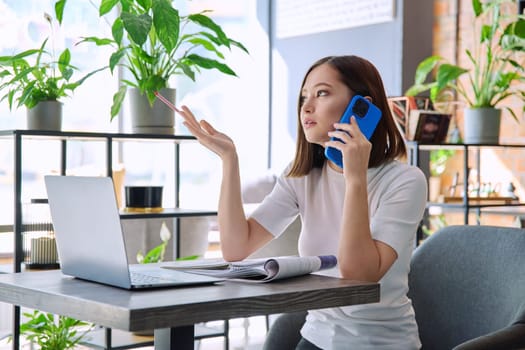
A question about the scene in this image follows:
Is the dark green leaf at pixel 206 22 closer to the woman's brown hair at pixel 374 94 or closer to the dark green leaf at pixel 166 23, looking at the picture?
the dark green leaf at pixel 166 23

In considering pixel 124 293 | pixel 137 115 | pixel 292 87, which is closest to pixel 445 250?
pixel 124 293

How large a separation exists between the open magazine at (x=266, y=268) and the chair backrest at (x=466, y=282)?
56 cm

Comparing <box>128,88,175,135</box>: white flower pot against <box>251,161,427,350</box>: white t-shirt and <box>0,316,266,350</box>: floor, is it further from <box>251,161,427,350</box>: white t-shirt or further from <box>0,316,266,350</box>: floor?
<box>0,316,266,350</box>: floor

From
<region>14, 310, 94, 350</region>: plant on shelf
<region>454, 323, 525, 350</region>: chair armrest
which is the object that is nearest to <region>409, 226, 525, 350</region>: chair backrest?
<region>454, 323, 525, 350</region>: chair armrest

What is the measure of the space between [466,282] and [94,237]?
3.57 feet

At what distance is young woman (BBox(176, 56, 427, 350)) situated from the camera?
5.41 feet

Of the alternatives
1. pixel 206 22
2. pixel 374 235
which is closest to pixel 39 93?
pixel 206 22

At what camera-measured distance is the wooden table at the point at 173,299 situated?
116 cm

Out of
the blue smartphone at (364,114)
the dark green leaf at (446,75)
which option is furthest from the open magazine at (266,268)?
the dark green leaf at (446,75)

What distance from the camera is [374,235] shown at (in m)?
1.70

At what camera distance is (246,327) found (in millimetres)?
4297

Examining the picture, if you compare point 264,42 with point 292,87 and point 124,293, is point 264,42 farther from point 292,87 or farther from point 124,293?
point 124,293

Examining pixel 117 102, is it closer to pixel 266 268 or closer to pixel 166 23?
pixel 166 23

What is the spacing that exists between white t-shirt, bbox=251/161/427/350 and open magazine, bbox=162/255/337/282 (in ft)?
0.64
